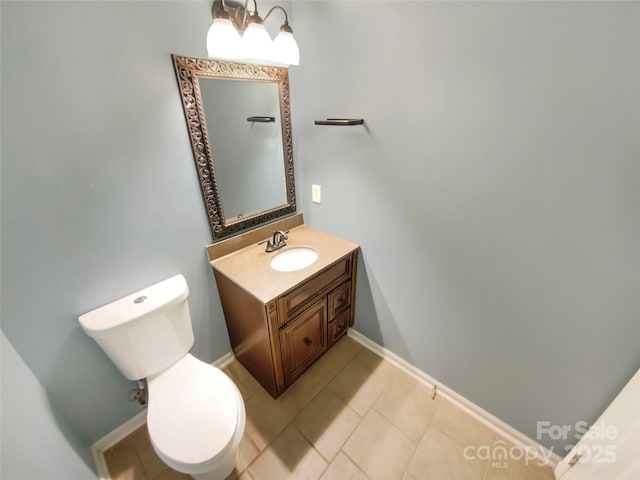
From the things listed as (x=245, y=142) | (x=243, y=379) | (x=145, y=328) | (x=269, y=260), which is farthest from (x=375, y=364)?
(x=245, y=142)

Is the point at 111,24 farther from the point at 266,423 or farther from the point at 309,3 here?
the point at 266,423

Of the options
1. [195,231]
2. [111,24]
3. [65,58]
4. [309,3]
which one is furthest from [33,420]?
[309,3]

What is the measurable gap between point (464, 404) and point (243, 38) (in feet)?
7.03

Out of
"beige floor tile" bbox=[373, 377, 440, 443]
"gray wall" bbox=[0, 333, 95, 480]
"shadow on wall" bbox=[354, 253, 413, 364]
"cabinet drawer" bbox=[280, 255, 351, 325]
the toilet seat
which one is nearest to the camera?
"gray wall" bbox=[0, 333, 95, 480]

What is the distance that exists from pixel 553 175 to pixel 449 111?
0.42 metres

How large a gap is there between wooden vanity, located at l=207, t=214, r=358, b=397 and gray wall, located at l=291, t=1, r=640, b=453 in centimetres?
25

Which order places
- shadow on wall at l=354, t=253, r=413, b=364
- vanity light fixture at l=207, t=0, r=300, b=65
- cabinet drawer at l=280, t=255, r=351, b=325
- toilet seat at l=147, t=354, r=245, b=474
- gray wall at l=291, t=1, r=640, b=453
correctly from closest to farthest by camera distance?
gray wall at l=291, t=1, r=640, b=453 → toilet seat at l=147, t=354, r=245, b=474 → vanity light fixture at l=207, t=0, r=300, b=65 → cabinet drawer at l=280, t=255, r=351, b=325 → shadow on wall at l=354, t=253, r=413, b=364

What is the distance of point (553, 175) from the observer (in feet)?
2.77

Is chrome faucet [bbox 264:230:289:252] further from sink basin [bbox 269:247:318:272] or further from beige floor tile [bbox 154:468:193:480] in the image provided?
beige floor tile [bbox 154:468:193:480]

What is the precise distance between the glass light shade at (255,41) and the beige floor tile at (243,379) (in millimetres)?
1770

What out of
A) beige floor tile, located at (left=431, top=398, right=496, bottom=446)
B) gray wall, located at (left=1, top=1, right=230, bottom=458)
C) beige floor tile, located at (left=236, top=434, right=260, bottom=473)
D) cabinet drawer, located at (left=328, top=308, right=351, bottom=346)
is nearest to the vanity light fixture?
gray wall, located at (left=1, top=1, right=230, bottom=458)

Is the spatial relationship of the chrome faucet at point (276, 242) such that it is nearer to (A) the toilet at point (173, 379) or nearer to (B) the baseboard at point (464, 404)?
(A) the toilet at point (173, 379)

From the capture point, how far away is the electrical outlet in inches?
Answer: 63.9

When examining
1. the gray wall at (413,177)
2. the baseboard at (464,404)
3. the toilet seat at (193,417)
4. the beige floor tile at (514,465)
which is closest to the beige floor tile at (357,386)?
the baseboard at (464,404)
